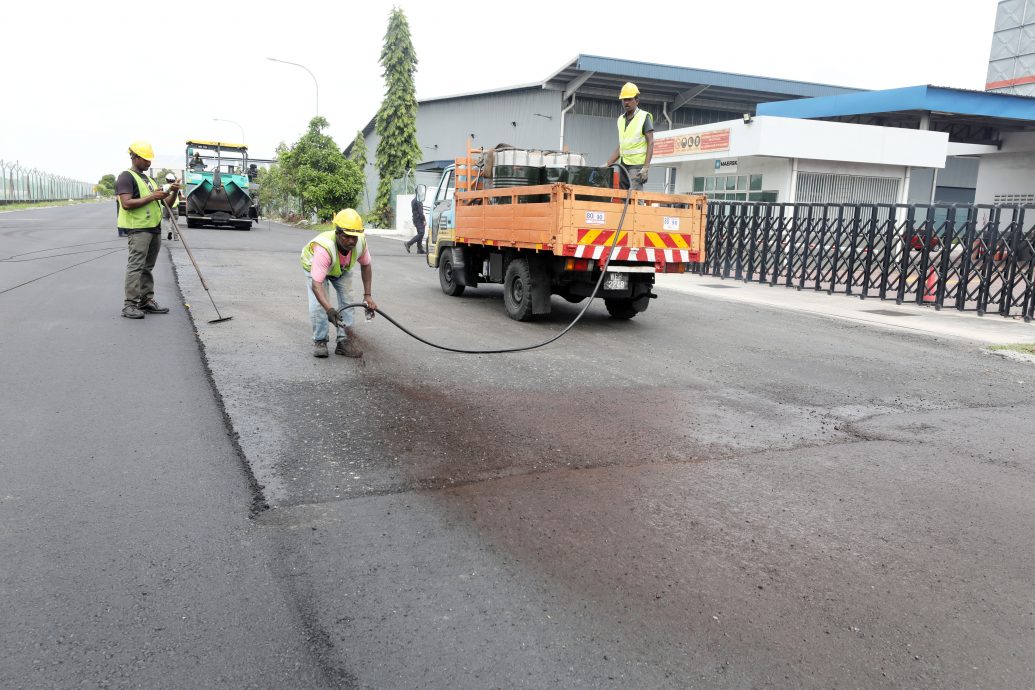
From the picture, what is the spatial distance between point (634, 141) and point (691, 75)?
2647 cm

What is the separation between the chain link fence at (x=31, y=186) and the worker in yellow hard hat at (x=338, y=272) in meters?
57.2

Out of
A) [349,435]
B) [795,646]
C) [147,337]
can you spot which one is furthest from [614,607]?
[147,337]

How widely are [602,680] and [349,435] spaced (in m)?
2.91

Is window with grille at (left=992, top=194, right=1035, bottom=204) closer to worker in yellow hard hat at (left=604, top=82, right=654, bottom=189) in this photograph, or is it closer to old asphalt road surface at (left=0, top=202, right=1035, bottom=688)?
worker in yellow hard hat at (left=604, top=82, right=654, bottom=189)

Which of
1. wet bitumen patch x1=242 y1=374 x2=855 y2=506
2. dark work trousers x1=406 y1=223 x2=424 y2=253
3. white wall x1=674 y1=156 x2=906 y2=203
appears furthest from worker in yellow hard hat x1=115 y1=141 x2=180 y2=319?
white wall x1=674 y1=156 x2=906 y2=203

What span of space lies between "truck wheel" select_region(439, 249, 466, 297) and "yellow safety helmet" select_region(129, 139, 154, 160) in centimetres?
470

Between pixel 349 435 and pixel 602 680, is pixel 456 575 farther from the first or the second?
pixel 349 435

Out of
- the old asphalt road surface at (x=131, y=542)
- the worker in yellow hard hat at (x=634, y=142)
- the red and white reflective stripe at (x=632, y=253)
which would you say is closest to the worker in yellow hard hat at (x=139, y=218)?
the old asphalt road surface at (x=131, y=542)

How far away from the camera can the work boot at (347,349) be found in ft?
24.6

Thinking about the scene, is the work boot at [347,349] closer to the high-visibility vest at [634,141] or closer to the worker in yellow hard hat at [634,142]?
the worker in yellow hard hat at [634,142]

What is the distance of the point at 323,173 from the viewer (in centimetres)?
3653

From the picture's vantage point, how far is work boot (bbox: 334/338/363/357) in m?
7.50

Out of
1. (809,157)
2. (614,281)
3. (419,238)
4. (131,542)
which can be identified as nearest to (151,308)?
(614,281)

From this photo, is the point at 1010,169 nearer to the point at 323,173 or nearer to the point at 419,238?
the point at 419,238
